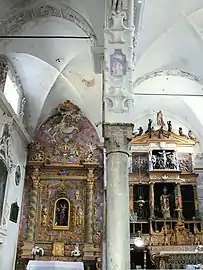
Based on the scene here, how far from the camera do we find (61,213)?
11.5 meters

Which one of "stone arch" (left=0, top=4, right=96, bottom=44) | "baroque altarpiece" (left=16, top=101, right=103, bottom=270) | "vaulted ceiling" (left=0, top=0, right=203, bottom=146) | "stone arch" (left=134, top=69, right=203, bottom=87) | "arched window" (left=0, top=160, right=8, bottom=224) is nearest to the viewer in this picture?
"stone arch" (left=0, top=4, right=96, bottom=44)

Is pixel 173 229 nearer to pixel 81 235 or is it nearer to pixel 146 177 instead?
pixel 146 177

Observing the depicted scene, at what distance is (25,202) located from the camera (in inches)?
461

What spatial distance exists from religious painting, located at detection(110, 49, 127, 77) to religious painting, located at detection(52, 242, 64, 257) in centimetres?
705

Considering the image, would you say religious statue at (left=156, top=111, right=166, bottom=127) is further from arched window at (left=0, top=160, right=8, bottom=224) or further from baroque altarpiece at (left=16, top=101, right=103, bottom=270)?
arched window at (left=0, top=160, right=8, bottom=224)

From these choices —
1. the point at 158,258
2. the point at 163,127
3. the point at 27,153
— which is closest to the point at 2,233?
the point at 27,153

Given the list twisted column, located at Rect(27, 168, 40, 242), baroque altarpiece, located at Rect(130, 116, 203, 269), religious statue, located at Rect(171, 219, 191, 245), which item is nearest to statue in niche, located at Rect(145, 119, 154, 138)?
baroque altarpiece, located at Rect(130, 116, 203, 269)

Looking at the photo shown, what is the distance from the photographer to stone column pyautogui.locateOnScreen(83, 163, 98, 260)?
1089 cm

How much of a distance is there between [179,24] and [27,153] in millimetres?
6792

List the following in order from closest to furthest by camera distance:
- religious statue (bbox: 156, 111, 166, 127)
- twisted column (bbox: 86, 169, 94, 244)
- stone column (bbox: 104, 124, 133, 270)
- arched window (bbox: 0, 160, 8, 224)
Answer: stone column (bbox: 104, 124, 133, 270) → arched window (bbox: 0, 160, 8, 224) → twisted column (bbox: 86, 169, 94, 244) → religious statue (bbox: 156, 111, 166, 127)

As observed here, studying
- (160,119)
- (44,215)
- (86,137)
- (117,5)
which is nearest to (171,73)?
(160,119)

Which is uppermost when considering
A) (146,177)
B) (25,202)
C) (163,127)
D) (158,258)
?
(163,127)

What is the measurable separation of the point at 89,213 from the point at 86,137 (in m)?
2.88

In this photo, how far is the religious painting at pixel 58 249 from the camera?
36.0 feet
